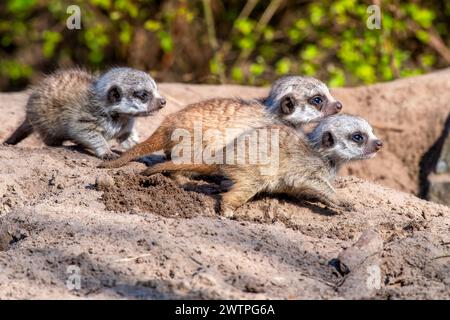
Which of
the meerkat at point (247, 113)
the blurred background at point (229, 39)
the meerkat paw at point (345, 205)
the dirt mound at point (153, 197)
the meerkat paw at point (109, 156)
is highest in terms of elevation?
the blurred background at point (229, 39)

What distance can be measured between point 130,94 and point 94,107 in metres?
0.37

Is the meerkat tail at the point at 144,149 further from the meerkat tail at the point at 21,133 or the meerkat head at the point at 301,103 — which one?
the meerkat tail at the point at 21,133

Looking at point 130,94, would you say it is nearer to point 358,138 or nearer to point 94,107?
point 94,107

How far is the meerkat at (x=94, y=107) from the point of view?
6871mm

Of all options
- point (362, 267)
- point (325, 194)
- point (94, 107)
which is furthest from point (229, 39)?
point (362, 267)

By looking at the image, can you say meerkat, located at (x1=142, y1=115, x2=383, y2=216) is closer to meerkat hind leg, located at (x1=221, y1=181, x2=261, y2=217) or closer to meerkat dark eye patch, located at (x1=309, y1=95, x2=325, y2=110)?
meerkat hind leg, located at (x1=221, y1=181, x2=261, y2=217)

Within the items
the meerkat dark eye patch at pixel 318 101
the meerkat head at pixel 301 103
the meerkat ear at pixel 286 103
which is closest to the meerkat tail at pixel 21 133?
the meerkat head at pixel 301 103

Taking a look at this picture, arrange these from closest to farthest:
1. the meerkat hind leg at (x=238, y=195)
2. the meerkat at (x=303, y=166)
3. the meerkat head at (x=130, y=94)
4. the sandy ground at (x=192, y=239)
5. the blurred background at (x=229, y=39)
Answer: the sandy ground at (x=192, y=239) → the meerkat hind leg at (x=238, y=195) → the meerkat at (x=303, y=166) → the meerkat head at (x=130, y=94) → the blurred background at (x=229, y=39)

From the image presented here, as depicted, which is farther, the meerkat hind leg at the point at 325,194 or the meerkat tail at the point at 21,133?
the meerkat tail at the point at 21,133

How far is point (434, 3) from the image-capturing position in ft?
43.1

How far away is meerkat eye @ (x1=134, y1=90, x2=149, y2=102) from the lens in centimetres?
683

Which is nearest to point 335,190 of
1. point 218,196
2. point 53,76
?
point 218,196

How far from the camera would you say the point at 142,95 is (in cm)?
684

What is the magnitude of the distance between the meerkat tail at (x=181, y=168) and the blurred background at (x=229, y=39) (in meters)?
6.14
